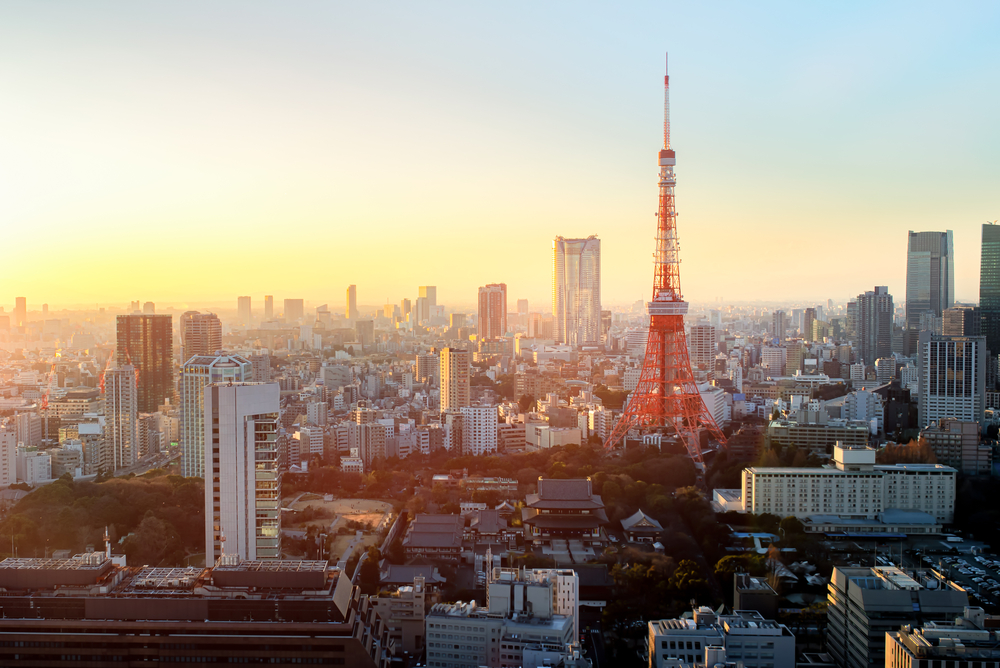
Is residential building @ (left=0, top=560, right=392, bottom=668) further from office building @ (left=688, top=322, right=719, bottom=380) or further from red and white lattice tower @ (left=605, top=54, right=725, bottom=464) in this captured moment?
office building @ (left=688, top=322, right=719, bottom=380)

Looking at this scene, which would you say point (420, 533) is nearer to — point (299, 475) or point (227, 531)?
point (227, 531)

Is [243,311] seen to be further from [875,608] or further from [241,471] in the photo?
[875,608]

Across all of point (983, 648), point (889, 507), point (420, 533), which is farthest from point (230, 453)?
point (889, 507)

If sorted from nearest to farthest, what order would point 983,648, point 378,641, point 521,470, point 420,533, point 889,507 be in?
point 983,648 → point 378,641 → point 420,533 → point 889,507 → point 521,470

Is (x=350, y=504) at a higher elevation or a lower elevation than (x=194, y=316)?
lower

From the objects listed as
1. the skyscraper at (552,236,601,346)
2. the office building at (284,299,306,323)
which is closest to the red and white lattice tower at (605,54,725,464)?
the office building at (284,299,306,323)

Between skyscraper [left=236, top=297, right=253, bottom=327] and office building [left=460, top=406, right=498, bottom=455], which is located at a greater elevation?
skyscraper [left=236, top=297, right=253, bottom=327]
